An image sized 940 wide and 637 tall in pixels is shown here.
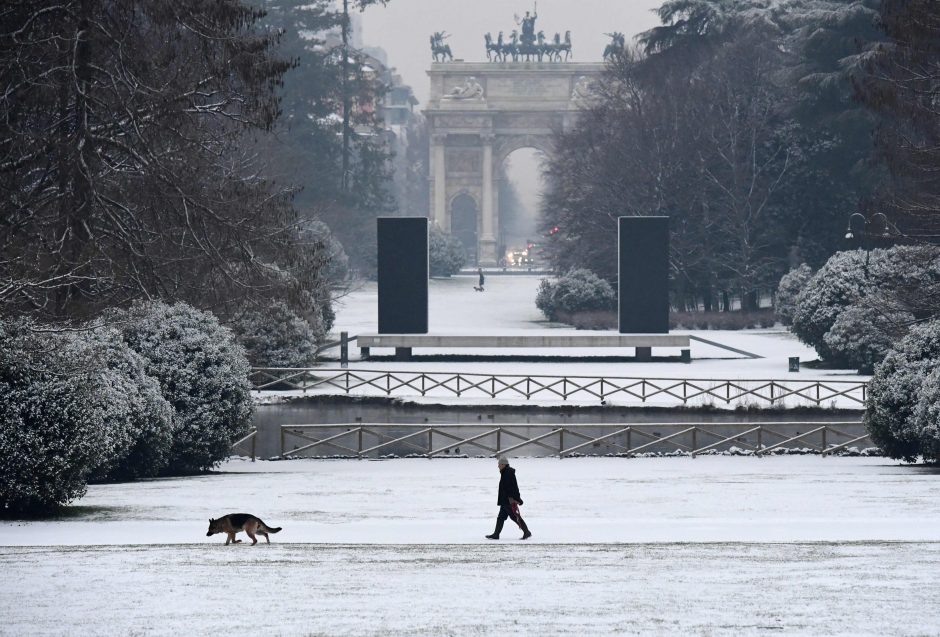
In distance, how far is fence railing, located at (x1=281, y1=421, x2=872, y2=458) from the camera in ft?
99.3

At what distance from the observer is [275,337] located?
42.6 meters

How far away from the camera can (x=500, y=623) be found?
13.0 m

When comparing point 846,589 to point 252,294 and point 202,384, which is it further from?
point 252,294

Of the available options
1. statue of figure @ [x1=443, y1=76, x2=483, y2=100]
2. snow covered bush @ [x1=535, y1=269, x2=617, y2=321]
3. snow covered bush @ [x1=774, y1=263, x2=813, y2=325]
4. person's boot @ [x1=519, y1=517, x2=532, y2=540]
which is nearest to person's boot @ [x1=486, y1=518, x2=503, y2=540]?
person's boot @ [x1=519, y1=517, x2=532, y2=540]

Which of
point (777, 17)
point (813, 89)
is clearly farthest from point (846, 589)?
point (777, 17)

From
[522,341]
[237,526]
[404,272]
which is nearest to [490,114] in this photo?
[522,341]

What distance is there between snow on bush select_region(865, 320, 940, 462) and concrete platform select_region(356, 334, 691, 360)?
19951mm

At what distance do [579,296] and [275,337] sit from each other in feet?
84.1

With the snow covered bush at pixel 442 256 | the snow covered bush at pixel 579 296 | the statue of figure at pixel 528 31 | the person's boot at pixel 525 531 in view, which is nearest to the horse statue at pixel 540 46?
the statue of figure at pixel 528 31

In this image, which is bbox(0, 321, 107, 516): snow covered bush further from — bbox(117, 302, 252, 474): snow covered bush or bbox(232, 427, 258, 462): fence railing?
bbox(232, 427, 258, 462): fence railing

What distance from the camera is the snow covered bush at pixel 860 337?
42.1 m

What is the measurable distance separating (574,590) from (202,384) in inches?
571

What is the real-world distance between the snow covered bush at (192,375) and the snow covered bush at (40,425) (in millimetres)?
6015

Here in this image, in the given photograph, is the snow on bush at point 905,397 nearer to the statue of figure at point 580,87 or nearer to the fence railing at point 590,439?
the fence railing at point 590,439
